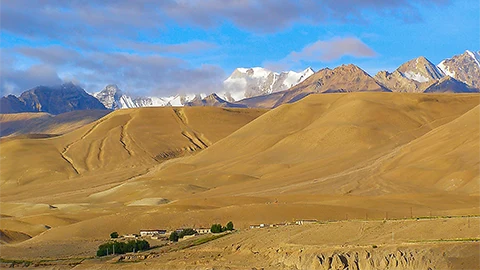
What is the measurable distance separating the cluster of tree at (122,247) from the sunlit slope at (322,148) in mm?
63092

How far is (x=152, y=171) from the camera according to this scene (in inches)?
6816

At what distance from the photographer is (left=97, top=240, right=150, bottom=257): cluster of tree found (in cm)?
5252

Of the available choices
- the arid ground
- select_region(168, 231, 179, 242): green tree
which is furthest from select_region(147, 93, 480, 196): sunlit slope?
select_region(168, 231, 179, 242): green tree

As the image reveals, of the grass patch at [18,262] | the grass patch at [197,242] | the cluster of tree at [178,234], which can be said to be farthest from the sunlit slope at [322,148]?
the grass patch at [18,262]

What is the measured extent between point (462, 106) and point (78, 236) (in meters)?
138

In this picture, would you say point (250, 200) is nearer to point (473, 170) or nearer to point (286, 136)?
point (473, 170)

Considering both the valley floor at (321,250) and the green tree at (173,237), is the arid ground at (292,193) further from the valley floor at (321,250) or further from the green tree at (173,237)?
the green tree at (173,237)

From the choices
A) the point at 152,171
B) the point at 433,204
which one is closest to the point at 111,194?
the point at 152,171

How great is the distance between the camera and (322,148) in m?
157

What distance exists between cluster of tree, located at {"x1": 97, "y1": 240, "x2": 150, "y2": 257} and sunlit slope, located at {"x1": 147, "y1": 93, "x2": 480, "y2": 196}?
63092 mm

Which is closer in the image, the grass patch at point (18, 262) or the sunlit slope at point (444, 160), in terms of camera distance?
the grass patch at point (18, 262)

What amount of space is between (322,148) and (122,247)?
350ft

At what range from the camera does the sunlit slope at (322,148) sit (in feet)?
412

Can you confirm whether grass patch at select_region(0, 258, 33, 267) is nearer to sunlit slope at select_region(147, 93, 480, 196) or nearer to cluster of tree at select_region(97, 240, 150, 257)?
cluster of tree at select_region(97, 240, 150, 257)
